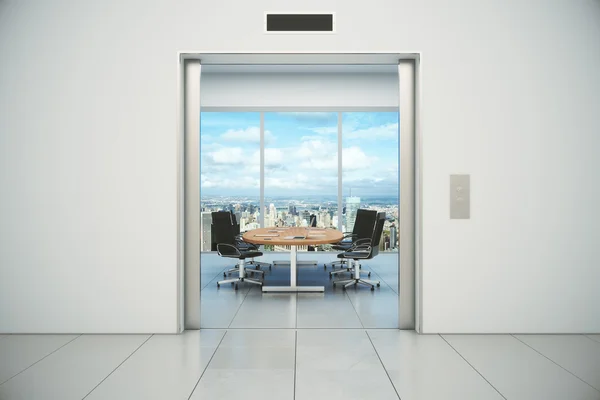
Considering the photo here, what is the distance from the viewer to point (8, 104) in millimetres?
3758

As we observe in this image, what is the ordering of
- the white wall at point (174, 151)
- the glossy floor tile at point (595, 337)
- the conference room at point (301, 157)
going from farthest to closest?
the conference room at point (301, 157) → the white wall at point (174, 151) → the glossy floor tile at point (595, 337)

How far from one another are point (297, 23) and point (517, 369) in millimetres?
3434

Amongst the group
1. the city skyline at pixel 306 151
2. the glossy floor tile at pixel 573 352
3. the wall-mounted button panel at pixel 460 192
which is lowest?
the glossy floor tile at pixel 573 352

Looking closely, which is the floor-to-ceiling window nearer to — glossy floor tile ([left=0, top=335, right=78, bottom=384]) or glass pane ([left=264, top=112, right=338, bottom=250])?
glass pane ([left=264, top=112, right=338, bottom=250])

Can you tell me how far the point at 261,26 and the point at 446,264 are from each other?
111 inches

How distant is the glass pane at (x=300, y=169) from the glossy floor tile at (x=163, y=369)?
5003 millimetres

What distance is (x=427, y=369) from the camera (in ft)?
9.85

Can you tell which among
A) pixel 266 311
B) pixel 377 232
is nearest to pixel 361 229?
pixel 377 232

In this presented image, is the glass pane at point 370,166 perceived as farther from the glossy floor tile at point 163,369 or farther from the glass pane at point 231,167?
the glossy floor tile at point 163,369

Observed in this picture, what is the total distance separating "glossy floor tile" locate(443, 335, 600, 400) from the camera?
8.71 ft

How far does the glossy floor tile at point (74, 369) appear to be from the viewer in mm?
2645

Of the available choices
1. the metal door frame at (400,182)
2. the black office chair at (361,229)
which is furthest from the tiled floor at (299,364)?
the black office chair at (361,229)

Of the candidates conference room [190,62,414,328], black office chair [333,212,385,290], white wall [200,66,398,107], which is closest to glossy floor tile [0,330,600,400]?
black office chair [333,212,385,290]

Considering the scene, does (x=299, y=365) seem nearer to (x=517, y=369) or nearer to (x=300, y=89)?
(x=517, y=369)
